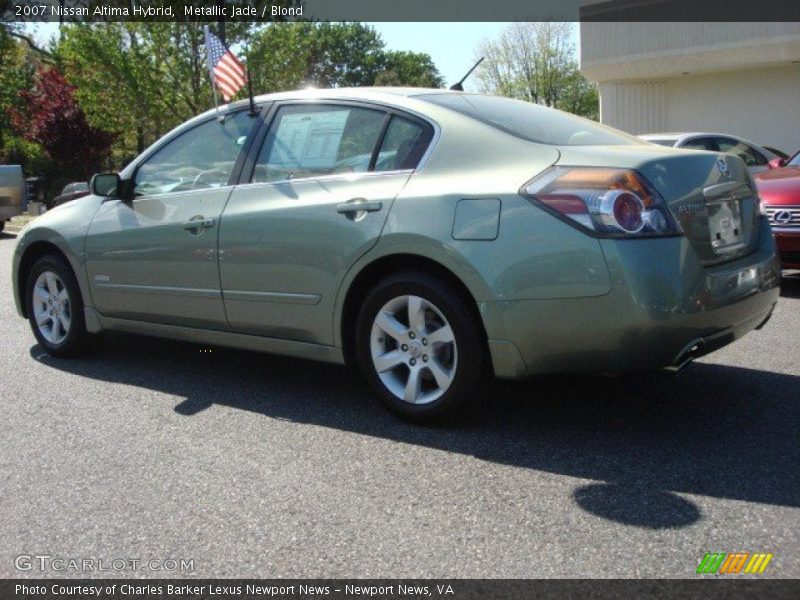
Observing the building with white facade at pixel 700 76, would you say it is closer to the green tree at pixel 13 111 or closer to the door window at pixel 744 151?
the door window at pixel 744 151

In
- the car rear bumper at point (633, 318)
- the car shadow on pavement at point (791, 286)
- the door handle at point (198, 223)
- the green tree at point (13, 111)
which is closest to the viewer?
the car rear bumper at point (633, 318)

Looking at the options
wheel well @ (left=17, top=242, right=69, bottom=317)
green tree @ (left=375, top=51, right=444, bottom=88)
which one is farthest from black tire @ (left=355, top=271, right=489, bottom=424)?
green tree @ (left=375, top=51, right=444, bottom=88)

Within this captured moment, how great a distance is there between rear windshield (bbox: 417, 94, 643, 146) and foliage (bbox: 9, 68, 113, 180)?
2656cm

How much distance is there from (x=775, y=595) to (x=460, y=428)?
5.99ft

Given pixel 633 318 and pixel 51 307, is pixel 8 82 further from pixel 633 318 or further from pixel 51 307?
pixel 633 318

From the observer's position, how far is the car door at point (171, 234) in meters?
5.03

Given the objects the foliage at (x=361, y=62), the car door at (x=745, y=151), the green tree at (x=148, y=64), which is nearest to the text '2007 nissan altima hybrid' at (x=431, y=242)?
the car door at (x=745, y=151)

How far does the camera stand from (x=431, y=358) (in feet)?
13.8

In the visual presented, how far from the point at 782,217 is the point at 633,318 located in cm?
461

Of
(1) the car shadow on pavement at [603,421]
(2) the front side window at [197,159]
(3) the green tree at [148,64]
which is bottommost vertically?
(1) the car shadow on pavement at [603,421]

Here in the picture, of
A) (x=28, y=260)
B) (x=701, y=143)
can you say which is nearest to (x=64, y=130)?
(x=701, y=143)

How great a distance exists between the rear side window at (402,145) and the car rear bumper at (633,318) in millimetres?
889

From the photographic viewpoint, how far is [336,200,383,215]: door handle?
4.31 m

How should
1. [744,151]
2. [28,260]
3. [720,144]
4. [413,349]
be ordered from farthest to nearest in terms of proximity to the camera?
[744,151], [720,144], [28,260], [413,349]
